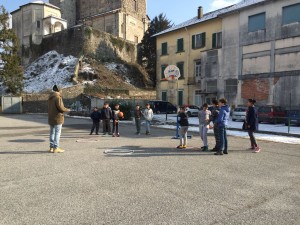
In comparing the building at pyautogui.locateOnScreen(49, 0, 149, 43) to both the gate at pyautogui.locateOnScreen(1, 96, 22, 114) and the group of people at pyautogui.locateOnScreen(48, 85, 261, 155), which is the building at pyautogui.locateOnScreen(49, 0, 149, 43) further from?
the group of people at pyautogui.locateOnScreen(48, 85, 261, 155)

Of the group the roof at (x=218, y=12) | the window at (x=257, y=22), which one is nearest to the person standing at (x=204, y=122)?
the window at (x=257, y=22)

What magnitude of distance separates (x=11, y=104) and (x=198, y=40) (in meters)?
24.6

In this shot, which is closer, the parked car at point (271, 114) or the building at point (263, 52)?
the parked car at point (271, 114)

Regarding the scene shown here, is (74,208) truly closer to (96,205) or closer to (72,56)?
(96,205)

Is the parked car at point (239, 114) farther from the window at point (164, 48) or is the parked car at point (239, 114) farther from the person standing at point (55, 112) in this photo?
the person standing at point (55, 112)

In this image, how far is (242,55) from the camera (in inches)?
1101

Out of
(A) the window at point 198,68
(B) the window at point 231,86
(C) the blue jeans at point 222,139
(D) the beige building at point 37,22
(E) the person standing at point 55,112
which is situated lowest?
(C) the blue jeans at point 222,139

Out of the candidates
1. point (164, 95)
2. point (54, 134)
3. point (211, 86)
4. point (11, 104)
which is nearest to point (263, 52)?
point (211, 86)

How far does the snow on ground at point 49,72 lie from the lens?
47.2 m

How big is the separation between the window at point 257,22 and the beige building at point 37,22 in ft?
141

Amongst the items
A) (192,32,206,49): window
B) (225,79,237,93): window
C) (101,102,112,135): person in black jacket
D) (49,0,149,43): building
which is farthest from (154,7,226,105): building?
(49,0,149,43): building

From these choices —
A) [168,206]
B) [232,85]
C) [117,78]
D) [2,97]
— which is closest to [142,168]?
[168,206]

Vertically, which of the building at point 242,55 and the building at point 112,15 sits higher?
the building at point 112,15

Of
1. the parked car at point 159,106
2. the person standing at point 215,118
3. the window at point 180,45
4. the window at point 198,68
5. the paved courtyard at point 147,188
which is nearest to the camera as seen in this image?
the paved courtyard at point 147,188
